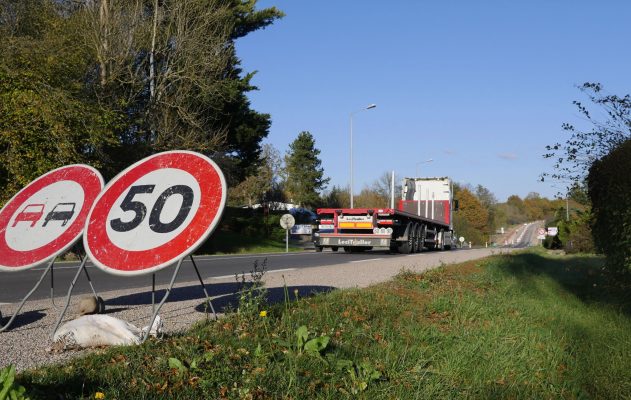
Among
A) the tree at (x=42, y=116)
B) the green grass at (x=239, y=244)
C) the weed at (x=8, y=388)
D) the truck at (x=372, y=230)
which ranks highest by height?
the tree at (x=42, y=116)

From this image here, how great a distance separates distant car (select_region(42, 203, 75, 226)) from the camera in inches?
245

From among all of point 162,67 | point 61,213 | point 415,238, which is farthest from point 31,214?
point 162,67

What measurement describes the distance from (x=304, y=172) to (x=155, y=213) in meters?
78.6

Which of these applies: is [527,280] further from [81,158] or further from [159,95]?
[159,95]

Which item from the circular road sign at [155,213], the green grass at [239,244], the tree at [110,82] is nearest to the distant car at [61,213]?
the circular road sign at [155,213]

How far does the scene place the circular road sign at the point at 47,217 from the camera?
234 inches

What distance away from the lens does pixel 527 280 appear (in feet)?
36.6

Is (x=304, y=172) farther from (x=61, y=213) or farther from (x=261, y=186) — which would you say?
(x=61, y=213)

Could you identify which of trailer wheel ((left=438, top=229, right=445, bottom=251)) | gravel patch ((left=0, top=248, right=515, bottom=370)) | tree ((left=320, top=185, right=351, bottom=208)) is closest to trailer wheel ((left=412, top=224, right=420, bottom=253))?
trailer wheel ((left=438, top=229, right=445, bottom=251))

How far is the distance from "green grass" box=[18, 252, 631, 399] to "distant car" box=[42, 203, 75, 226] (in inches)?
67.5

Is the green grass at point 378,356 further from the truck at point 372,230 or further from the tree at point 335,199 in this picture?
the tree at point 335,199

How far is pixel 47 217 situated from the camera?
6336mm

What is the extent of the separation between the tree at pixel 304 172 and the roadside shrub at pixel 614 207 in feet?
235

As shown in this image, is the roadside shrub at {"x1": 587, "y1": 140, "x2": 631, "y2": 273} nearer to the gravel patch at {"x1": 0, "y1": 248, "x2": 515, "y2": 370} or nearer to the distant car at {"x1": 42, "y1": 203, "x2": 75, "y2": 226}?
the gravel patch at {"x1": 0, "y1": 248, "x2": 515, "y2": 370}
